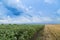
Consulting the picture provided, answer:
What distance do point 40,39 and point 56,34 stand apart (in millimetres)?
3999

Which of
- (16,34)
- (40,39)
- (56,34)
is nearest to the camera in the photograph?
(16,34)

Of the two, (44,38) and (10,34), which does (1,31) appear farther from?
(44,38)

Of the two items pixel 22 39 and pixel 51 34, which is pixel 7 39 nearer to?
pixel 22 39

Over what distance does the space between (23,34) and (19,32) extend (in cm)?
54

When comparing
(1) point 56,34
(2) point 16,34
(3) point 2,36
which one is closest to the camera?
(3) point 2,36

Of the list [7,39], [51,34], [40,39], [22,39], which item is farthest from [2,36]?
[51,34]

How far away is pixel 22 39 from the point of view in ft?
38.4

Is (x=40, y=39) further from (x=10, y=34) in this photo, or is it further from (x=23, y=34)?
(x=10, y=34)

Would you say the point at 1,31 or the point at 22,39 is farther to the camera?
the point at 22,39

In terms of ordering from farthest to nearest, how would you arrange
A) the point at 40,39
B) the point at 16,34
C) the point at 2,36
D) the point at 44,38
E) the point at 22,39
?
1. the point at 44,38
2. the point at 40,39
3. the point at 22,39
4. the point at 16,34
5. the point at 2,36

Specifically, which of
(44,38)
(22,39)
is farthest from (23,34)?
(44,38)

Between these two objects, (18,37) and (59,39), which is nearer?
(18,37)

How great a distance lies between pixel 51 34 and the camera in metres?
23.7

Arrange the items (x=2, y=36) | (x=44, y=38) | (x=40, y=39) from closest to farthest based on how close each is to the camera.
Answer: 1. (x=2, y=36)
2. (x=40, y=39)
3. (x=44, y=38)
